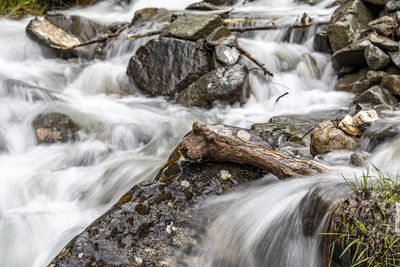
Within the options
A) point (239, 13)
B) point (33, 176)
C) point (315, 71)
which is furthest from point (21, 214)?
point (239, 13)

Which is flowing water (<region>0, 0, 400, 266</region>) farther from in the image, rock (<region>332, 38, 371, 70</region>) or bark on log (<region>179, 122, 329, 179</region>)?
rock (<region>332, 38, 371, 70</region>)

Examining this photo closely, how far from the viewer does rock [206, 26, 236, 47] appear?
7158 millimetres

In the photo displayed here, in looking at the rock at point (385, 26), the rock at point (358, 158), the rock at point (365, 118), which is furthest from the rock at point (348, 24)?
the rock at point (358, 158)

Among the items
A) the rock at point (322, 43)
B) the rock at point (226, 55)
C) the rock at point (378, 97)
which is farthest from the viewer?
the rock at point (322, 43)

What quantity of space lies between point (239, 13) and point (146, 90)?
16.1 ft

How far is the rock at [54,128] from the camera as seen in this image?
5367 mm

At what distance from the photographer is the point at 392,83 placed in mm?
5723

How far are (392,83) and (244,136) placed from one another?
4059 millimetres

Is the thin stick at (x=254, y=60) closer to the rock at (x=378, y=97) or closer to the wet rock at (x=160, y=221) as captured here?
the rock at (x=378, y=97)

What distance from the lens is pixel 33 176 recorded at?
4578 millimetres

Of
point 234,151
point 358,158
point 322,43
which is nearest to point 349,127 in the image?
point 358,158

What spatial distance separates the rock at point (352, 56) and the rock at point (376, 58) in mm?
161

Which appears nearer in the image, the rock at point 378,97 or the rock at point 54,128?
the rock at point 54,128

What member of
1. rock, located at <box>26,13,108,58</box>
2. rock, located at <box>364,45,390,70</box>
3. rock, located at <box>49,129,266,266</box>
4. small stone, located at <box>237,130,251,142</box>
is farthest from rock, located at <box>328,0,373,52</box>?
rock, located at <box>26,13,108,58</box>
